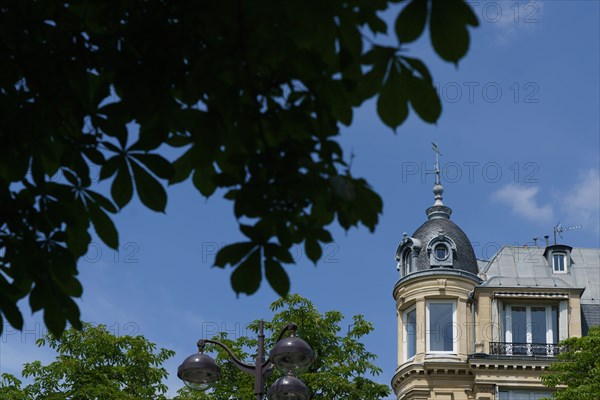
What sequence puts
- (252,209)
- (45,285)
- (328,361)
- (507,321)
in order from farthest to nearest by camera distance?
(507,321) → (328,361) → (45,285) → (252,209)

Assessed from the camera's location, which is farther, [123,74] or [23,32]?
[23,32]

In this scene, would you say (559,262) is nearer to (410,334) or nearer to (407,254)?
(407,254)

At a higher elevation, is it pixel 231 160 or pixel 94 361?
pixel 94 361

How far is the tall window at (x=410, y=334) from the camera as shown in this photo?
46656 millimetres

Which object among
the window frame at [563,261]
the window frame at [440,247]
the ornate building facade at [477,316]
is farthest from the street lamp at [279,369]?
the window frame at [563,261]

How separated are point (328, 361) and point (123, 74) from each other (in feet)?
110

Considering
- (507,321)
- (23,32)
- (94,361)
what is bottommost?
(23,32)

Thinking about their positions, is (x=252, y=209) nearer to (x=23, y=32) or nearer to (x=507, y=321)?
(x=23, y=32)

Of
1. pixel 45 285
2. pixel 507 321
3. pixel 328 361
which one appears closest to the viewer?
pixel 45 285

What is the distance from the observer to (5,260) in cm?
653

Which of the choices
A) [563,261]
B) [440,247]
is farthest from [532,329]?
[440,247]

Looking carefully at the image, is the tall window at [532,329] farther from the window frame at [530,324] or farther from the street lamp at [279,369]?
the street lamp at [279,369]

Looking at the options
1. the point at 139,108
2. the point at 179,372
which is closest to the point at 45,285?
the point at 139,108

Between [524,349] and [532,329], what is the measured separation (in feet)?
2.83
